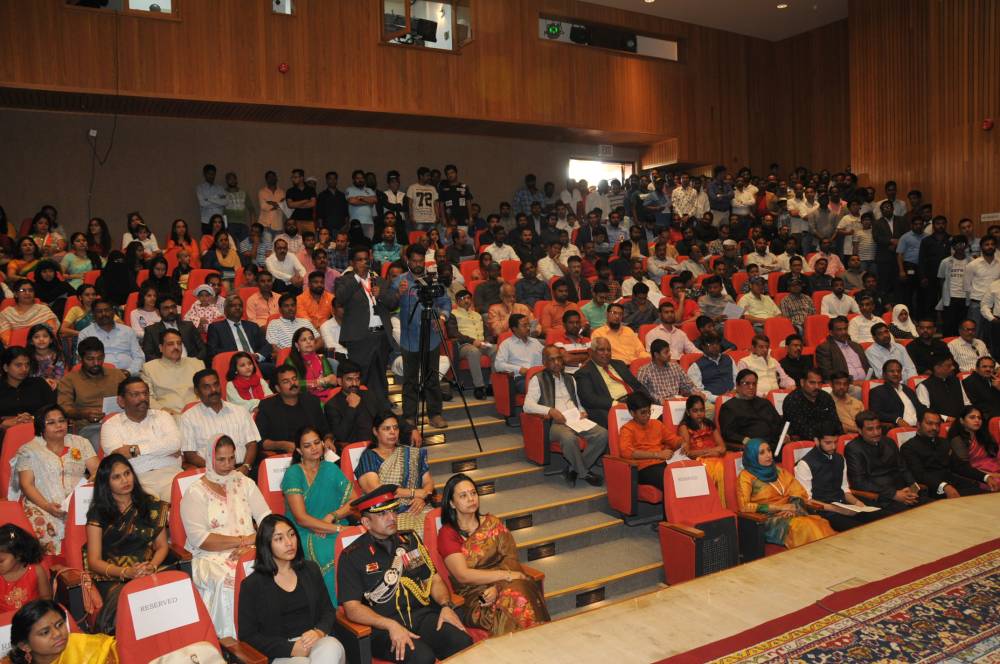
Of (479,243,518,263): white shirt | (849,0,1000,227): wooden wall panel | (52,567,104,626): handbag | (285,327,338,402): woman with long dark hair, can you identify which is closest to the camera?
(52,567,104,626): handbag

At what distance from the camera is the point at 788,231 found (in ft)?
38.0

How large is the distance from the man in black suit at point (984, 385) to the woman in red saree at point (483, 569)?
5181 millimetres

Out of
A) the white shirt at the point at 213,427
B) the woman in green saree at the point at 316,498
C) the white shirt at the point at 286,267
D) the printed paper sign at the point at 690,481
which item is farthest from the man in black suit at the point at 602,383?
the white shirt at the point at 286,267

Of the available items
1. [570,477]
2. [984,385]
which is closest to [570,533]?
[570,477]

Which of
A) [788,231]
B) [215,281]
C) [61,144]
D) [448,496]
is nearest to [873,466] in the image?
[448,496]

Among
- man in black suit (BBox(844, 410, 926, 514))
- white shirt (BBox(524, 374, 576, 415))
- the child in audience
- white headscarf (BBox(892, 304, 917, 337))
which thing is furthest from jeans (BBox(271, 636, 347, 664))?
white headscarf (BBox(892, 304, 917, 337))

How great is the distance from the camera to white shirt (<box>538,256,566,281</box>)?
9.90 metres

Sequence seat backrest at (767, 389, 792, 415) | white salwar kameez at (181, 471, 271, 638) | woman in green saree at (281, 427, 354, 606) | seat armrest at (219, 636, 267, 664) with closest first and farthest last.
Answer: seat armrest at (219, 636, 267, 664) < white salwar kameez at (181, 471, 271, 638) < woman in green saree at (281, 427, 354, 606) < seat backrest at (767, 389, 792, 415)

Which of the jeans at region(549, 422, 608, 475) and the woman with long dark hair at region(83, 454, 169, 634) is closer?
the woman with long dark hair at region(83, 454, 169, 634)

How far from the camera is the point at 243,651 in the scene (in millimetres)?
3307

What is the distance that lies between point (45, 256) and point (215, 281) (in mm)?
1937

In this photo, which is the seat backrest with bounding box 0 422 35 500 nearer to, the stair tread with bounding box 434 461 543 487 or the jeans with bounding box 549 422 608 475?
the stair tread with bounding box 434 461 543 487

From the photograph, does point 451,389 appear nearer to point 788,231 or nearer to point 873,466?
point 873,466

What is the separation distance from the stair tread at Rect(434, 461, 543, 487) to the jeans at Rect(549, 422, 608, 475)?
30 centimetres
